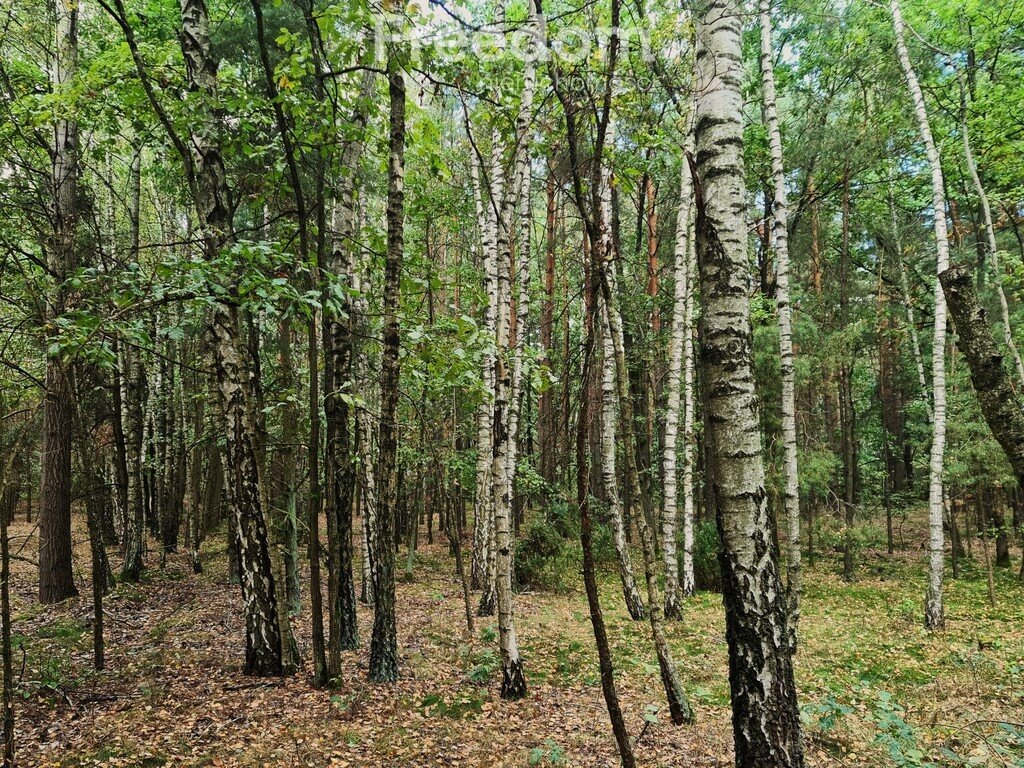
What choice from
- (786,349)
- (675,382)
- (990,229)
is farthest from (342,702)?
(990,229)

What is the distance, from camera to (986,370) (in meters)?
2.10

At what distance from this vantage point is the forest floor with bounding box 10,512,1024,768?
4.37m

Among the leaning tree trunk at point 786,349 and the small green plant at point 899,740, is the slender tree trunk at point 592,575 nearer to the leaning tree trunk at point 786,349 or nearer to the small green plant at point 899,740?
the small green plant at point 899,740

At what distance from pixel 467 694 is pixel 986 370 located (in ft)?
18.7

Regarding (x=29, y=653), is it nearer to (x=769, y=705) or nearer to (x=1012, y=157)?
(x=769, y=705)

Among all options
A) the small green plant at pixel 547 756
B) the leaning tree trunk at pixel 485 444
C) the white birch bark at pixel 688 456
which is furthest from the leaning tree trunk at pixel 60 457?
the white birch bark at pixel 688 456

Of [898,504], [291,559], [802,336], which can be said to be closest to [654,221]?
[802,336]

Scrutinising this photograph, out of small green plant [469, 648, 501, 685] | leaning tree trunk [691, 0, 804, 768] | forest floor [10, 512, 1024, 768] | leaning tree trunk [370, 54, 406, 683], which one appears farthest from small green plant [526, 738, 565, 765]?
leaning tree trunk [691, 0, 804, 768]

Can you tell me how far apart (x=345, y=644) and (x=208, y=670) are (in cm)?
161

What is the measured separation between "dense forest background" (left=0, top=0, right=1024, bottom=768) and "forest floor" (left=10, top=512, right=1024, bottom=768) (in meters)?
0.06

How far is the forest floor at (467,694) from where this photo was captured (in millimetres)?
4371

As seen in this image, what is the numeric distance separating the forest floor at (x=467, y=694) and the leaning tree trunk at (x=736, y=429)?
181cm

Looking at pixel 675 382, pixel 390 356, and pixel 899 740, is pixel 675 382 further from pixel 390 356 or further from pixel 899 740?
pixel 390 356

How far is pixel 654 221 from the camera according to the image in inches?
600
